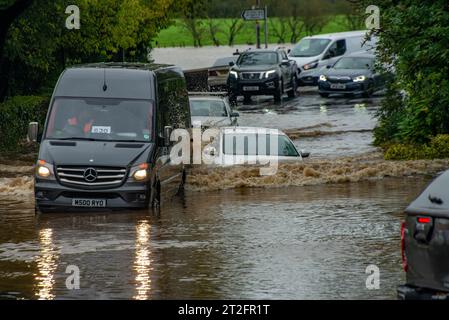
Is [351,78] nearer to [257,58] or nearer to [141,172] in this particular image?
[257,58]

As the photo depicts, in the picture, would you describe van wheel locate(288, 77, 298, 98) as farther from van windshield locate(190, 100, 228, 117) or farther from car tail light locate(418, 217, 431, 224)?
car tail light locate(418, 217, 431, 224)

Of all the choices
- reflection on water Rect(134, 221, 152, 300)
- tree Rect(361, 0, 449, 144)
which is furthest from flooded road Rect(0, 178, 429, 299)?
tree Rect(361, 0, 449, 144)

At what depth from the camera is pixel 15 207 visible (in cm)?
2239

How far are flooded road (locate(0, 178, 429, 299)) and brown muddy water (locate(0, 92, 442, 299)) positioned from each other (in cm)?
1

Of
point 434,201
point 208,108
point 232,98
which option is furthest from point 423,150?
point 232,98

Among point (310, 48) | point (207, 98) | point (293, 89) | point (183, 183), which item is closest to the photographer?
point (183, 183)

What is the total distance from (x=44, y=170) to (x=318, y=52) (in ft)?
117

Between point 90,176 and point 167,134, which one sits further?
point 167,134

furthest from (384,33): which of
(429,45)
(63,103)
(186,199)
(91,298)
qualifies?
(91,298)

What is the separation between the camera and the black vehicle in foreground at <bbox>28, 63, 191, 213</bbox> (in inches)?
784

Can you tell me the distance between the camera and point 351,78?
160ft

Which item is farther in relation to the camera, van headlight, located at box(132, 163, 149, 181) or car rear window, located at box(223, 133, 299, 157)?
Answer: car rear window, located at box(223, 133, 299, 157)
